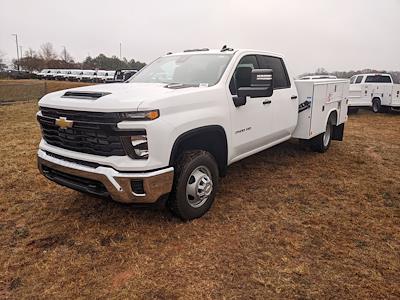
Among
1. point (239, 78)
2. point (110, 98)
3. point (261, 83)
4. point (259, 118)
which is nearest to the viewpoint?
point (110, 98)

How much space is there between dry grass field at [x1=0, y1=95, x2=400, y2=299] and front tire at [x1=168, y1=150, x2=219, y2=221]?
16 centimetres

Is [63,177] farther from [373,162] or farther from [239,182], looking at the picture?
[373,162]

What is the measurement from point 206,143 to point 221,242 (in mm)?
1207

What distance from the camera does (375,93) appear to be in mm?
15422

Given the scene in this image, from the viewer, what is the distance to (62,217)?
4.01 m

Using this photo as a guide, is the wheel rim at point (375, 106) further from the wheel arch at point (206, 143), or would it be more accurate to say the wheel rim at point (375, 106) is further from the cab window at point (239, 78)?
the wheel arch at point (206, 143)

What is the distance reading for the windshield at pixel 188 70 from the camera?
14.3 ft

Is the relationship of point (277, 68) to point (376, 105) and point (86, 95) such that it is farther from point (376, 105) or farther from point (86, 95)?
point (376, 105)

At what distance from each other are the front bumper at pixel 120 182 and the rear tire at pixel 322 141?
14.3 feet

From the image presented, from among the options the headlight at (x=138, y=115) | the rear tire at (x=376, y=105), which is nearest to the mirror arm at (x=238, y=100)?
the headlight at (x=138, y=115)

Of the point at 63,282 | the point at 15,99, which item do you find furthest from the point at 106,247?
the point at 15,99

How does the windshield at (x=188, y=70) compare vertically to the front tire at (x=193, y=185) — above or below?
above

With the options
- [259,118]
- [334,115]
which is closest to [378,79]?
[334,115]

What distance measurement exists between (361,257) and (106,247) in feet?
7.93
